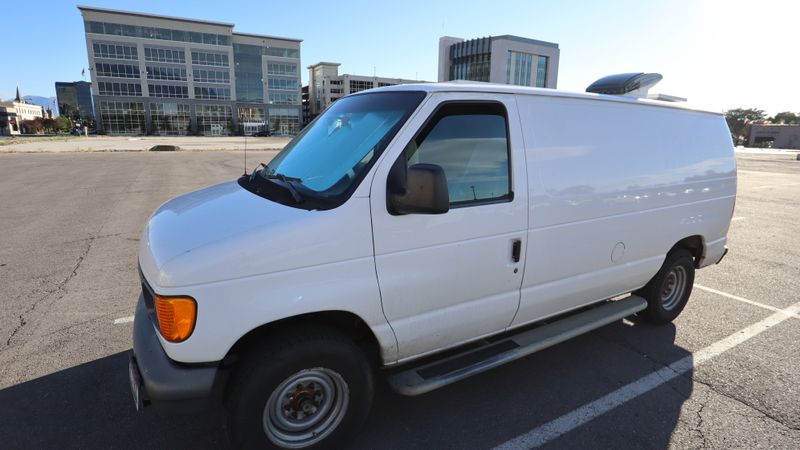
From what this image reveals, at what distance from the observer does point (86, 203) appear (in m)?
10.4

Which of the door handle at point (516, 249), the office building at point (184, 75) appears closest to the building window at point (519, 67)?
the office building at point (184, 75)

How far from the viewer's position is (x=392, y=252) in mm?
2438

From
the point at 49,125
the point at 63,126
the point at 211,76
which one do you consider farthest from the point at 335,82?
the point at 49,125

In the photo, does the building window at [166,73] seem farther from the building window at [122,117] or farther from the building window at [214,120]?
the building window at [214,120]

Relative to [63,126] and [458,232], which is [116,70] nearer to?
[63,126]

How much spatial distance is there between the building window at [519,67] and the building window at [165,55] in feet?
192

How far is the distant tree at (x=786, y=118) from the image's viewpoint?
351 ft

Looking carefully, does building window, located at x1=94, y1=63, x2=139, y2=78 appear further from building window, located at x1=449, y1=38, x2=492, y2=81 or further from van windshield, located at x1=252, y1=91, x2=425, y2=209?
van windshield, located at x1=252, y1=91, x2=425, y2=209

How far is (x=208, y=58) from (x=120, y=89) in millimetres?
15836

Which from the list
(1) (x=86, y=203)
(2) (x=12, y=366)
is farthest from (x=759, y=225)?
(1) (x=86, y=203)

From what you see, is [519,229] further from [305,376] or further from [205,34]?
[205,34]

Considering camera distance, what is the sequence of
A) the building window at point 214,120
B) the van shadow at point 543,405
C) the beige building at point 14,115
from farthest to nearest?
the beige building at point 14,115, the building window at point 214,120, the van shadow at point 543,405

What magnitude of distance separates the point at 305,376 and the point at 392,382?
1.92 feet

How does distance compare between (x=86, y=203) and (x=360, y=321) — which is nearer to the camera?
(x=360, y=321)
